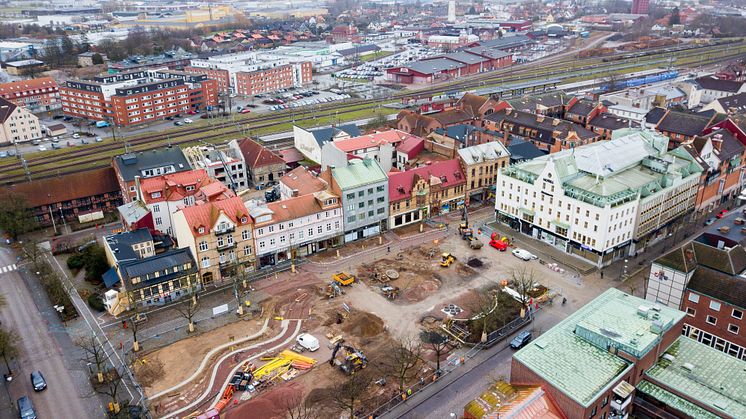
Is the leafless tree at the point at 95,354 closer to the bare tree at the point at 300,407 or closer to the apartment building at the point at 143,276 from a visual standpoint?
the apartment building at the point at 143,276

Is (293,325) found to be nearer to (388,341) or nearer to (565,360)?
(388,341)

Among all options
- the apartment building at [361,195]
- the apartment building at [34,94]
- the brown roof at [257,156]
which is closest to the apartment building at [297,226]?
the apartment building at [361,195]

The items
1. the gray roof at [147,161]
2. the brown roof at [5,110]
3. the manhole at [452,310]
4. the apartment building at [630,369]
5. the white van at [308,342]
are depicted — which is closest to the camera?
the apartment building at [630,369]

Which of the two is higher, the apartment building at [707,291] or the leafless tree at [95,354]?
the apartment building at [707,291]

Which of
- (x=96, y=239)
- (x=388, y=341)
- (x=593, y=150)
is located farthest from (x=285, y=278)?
(x=593, y=150)

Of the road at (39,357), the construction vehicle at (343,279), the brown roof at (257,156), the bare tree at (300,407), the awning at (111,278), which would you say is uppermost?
the brown roof at (257,156)

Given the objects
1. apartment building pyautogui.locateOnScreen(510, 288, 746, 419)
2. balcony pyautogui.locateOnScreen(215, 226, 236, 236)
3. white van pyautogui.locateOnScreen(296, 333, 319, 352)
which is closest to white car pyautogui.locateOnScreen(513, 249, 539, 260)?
apartment building pyautogui.locateOnScreen(510, 288, 746, 419)

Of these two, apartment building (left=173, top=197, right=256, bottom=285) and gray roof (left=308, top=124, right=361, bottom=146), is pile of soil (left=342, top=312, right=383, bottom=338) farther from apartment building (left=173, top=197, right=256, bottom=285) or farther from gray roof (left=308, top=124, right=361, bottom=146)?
gray roof (left=308, top=124, right=361, bottom=146)
